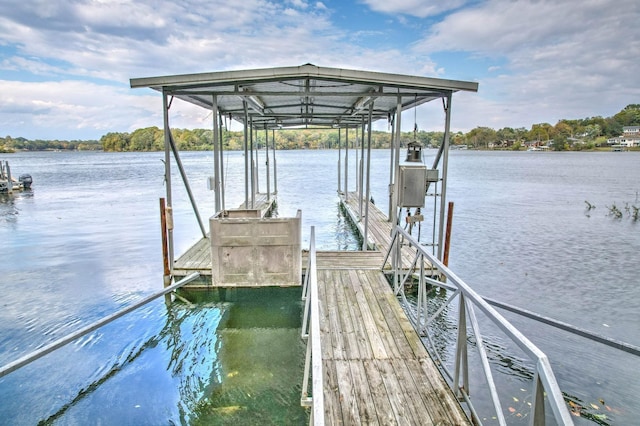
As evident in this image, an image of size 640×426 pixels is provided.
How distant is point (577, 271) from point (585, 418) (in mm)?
6953

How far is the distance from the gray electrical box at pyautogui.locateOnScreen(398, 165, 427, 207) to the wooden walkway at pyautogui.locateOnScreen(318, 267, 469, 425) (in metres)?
1.77

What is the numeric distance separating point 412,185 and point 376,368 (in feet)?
11.5

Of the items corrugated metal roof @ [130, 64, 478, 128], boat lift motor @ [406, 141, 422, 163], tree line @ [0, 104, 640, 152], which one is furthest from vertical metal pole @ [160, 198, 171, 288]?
tree line @ [0, 104, 640, 152]

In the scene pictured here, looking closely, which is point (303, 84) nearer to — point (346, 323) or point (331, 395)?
point (346, 323)

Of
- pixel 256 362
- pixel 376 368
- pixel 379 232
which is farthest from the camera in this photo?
pixel 379 232

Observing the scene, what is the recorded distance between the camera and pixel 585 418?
4430mm

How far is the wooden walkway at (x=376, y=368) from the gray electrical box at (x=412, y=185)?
1.77 metres

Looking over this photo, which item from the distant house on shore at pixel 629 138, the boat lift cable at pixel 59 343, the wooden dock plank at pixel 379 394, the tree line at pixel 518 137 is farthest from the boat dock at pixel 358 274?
the distant house on shore at pixel 629 138

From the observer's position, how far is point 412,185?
252 inches

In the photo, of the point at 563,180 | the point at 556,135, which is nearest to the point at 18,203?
the point at 563,180

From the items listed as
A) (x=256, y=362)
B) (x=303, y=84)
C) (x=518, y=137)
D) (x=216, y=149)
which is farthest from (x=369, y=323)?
(x=518, y=137)

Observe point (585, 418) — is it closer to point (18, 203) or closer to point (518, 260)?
point (518, 260)

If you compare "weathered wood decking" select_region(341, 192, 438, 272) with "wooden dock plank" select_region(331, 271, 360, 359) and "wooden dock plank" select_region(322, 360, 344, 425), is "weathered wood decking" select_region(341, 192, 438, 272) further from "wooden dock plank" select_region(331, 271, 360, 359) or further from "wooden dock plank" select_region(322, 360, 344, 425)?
"wooden dock plank" select_region(322, 360, 344, 425)

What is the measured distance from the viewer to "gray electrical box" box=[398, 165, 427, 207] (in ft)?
20.9
